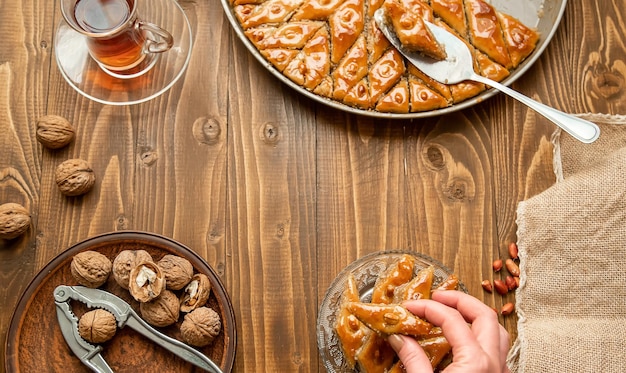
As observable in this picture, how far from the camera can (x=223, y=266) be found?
5.77 ft

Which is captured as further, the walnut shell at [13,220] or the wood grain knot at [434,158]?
the wood grain knot at [434,158]

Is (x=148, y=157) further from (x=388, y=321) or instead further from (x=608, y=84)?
(x=608, y=84)

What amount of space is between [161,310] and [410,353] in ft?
1.95

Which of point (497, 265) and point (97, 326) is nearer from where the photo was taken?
point (97, 326)

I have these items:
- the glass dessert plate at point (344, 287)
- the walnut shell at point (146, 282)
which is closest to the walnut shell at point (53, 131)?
the walnut shell at point (146, 282)

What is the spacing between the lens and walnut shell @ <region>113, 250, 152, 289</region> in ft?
5.31

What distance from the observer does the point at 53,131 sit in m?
1.74

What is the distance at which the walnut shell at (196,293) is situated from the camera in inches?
64.3

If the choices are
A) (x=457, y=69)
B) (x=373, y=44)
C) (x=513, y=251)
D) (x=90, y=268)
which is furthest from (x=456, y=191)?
(x=90, y=268)

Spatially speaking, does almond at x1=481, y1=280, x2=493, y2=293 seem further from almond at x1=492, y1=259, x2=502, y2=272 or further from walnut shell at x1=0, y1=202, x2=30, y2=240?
walnut shell at x1=0, y1=202, x2=30, y2=240

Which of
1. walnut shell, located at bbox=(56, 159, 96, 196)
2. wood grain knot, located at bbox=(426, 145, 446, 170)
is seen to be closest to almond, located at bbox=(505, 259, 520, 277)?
wood grain knot, located at bbox=(426, 145, 446, 170)

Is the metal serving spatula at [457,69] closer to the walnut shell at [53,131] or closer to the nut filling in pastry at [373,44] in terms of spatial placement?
the nut filling in pastry at [373,44]

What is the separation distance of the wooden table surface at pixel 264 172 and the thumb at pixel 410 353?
1.14 ft

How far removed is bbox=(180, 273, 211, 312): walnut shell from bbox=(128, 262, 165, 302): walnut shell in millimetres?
76
